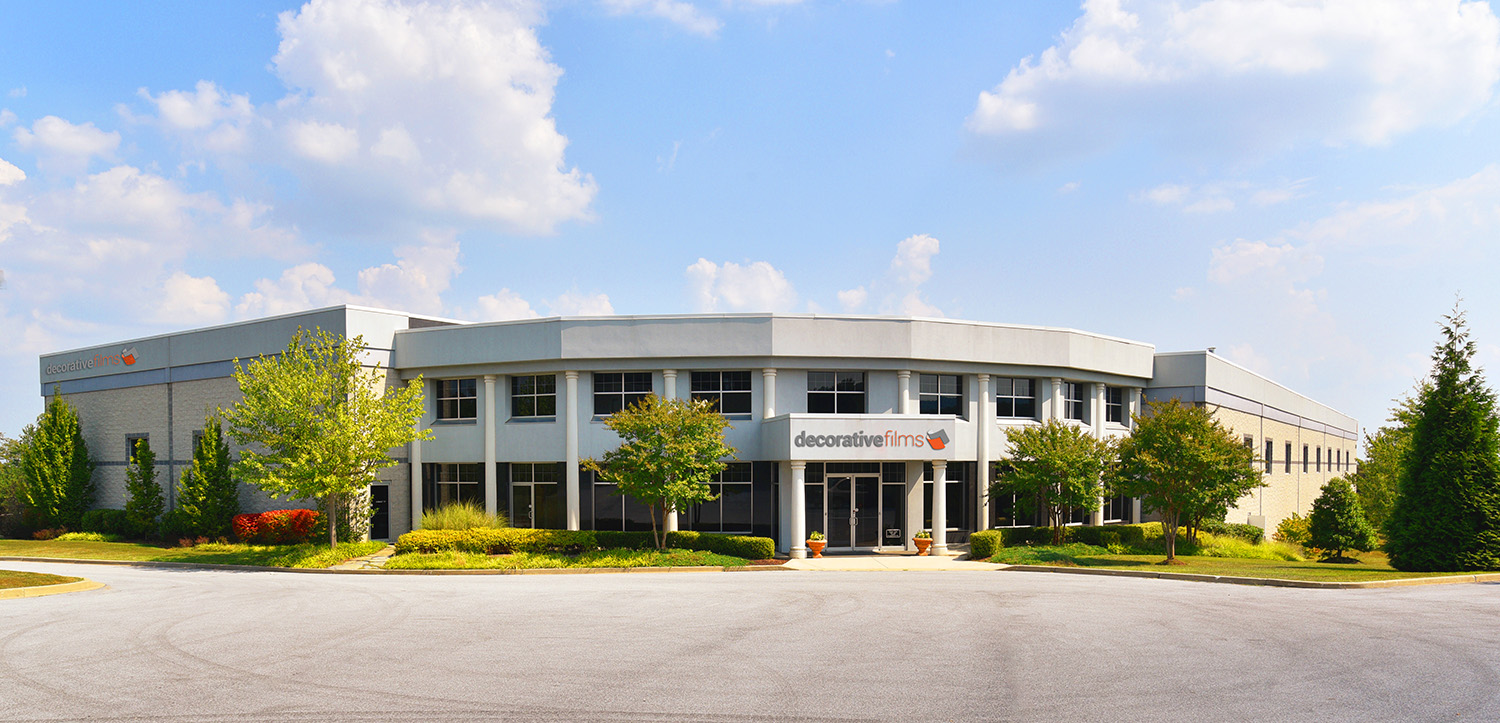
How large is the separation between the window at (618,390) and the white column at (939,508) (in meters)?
10.2

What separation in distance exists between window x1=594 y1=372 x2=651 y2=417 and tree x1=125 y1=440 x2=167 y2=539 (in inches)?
792

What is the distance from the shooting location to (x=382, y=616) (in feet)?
53.5

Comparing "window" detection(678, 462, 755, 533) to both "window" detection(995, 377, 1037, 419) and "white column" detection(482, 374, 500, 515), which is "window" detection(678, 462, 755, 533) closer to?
"white column" detection(482, 374, 500, 515)

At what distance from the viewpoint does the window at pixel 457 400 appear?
32938 millimetres

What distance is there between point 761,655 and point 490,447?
21.7 m

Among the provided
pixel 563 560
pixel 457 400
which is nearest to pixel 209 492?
pixel 457 400

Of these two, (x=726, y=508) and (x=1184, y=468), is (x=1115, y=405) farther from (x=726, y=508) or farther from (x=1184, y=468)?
(x=726, y=508)

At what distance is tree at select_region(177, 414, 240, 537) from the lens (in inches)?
1294

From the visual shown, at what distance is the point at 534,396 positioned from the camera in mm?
31938

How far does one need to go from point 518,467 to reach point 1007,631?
22009mm

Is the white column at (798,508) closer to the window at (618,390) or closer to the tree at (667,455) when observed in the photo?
the tree at (667,455)

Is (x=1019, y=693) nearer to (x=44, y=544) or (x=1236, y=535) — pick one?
(x=1236, y=535)

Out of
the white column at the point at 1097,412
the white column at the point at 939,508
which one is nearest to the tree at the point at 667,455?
the white column at the point at 939,508

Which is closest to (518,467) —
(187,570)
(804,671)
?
(187,570)
